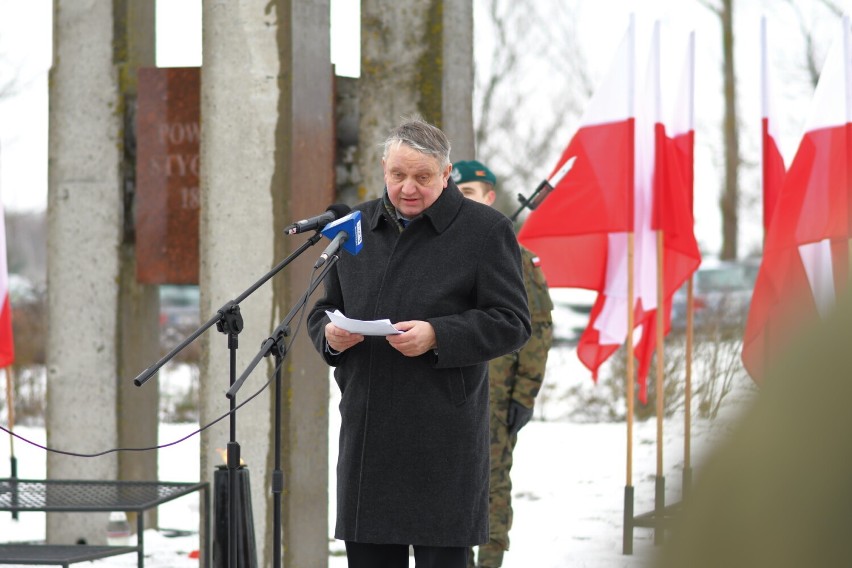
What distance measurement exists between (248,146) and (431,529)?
251 centimetres

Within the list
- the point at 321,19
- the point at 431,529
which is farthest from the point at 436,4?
the point at 431,529

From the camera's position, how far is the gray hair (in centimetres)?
323

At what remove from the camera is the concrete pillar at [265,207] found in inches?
204

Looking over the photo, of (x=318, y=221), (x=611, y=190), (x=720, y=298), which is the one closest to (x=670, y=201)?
(x=611, y=190)

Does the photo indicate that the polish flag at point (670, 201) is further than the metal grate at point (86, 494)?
Yes

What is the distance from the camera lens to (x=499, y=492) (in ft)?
16.2

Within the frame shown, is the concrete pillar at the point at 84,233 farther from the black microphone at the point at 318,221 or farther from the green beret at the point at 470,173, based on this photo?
the black microphone at the point at 318,221

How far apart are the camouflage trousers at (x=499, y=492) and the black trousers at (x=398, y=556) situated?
163 centimetres

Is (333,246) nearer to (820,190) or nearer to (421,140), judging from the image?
(421,140)

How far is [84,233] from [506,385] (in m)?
2.50

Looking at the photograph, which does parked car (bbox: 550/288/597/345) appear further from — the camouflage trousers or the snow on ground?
the camouflage trousers

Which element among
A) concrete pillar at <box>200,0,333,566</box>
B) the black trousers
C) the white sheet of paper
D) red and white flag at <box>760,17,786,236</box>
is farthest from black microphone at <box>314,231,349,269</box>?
red and white flag at <box>760,17,786,236</box>

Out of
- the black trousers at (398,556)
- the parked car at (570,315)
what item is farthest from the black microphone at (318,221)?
the parked car at (570,315)

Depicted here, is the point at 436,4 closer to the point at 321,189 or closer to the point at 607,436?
the point at 321,189
